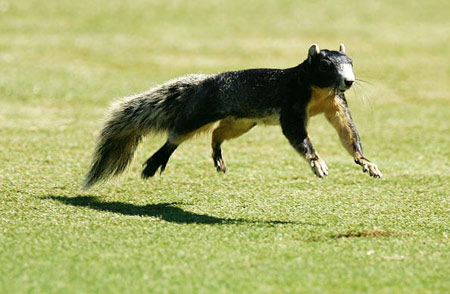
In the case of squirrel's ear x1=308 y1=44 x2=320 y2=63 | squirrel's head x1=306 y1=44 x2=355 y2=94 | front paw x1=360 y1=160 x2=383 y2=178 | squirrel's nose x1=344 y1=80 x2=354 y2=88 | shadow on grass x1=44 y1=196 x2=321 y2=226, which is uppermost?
squirrel's ear x1=308 y1=44 x2=320 y2=63

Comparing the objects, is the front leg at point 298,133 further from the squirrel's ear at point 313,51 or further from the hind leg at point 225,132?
the hind leg at point 225,132

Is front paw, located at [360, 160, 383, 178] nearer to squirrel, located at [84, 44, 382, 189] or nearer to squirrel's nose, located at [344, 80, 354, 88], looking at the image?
squirrel, located at [84, 44, 382, 189]

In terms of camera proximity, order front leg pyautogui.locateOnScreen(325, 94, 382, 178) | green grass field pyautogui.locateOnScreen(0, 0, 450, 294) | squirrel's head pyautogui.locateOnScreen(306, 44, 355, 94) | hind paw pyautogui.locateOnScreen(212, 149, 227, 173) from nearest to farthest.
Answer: green grass field pyautogui.locateOnScreen(0, 0, 450, 294), squirrel's head pyautogui.locateOnScreen(306, 44, 355, 94), front leg pyautogui.locateOnScreen(325, 94, 382, 178), hind paw pyautogui.locateOnScreen(212, 149, 227, 173)

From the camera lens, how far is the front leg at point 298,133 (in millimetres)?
8875

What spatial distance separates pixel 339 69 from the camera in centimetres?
881

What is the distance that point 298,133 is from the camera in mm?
9023

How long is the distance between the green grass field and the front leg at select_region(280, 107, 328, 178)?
2.44ft

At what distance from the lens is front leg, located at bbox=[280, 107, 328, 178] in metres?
8.88

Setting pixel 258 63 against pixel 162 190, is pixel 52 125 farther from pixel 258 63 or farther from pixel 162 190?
pixel 258 63

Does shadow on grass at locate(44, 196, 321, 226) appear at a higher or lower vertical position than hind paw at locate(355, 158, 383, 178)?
lower

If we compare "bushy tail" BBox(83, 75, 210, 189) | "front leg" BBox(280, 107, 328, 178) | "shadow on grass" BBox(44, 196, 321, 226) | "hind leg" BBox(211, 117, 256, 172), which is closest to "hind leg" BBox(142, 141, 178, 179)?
"bushy tail" BBox(83, 75, 210, 189)

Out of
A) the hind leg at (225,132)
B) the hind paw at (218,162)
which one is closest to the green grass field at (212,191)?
the hind paw at (218,162)

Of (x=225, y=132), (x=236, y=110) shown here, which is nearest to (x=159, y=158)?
(x=225, y=132)

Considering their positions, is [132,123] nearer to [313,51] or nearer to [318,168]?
[313,51]
